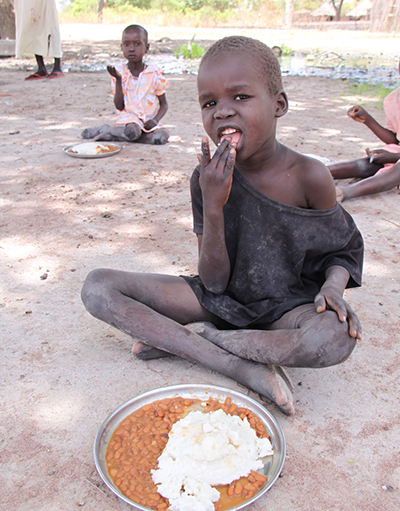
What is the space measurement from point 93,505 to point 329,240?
1247mm

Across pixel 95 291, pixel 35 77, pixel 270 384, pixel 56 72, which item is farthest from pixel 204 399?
pixel 56 72

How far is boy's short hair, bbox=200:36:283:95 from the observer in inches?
65.1

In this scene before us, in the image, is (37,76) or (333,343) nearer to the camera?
(333,343)

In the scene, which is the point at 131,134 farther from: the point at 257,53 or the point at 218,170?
the point at 218,170

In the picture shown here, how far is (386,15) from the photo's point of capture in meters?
11.6

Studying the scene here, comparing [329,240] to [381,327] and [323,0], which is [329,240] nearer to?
[381,327]

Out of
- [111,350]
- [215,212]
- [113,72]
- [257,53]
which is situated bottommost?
[111,350]

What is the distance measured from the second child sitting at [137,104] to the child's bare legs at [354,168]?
1974 millimetres

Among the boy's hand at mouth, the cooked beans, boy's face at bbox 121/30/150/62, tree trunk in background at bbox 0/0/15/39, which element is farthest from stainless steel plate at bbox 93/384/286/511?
tree trunk in background at bbox 0/0/15/39

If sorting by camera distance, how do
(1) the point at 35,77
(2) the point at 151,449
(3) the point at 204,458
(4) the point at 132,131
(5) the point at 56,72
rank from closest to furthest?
1. (3) the point at 204,458
2. (2) the point at 151,449
3. (4) the point at 132,131
4. (1) the point at 35,77
5. (5) the point at 56,72

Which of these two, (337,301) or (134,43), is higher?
(134,43)

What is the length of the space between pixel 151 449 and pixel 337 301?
786 millimetres

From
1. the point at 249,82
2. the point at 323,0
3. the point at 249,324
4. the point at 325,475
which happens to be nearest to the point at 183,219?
the point at 249,324

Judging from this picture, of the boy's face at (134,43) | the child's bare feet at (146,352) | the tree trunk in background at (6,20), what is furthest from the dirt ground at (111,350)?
the tree trunk in background at (6,20)
